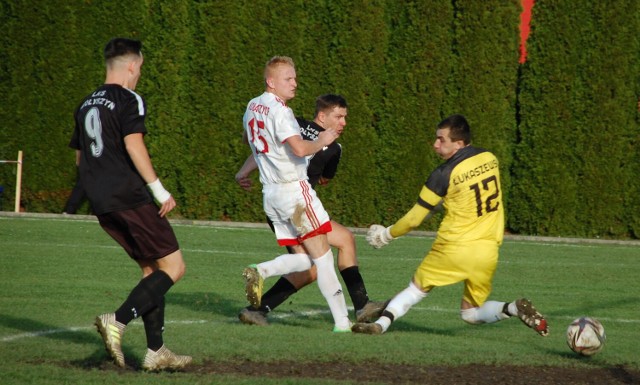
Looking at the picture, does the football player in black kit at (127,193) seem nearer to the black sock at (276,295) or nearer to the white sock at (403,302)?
the white sock at (403,302)

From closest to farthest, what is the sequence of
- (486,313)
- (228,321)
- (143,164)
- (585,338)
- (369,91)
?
(143,164)
(585,338)
(486,313)
(228,321)
(369,91)

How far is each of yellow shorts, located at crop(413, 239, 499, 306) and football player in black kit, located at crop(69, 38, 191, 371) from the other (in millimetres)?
2231

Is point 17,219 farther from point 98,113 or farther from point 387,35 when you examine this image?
point 98,113

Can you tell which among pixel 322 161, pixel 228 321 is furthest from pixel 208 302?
pixel 322 161

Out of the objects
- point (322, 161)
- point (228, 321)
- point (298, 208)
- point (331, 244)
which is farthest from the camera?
point (322, 161)

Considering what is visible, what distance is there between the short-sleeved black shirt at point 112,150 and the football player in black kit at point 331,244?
8.09 ft

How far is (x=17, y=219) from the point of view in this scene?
18.2 m

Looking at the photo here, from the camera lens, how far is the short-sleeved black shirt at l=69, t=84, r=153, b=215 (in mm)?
6230

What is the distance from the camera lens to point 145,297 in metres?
6.29

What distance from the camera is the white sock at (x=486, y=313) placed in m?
7.71

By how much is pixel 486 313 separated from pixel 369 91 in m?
12.7

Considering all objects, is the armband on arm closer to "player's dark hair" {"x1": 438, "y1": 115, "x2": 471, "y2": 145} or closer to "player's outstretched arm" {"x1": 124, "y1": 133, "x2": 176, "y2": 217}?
"player's outstretched arm" {"x1": 124, "y1": 133, "x2": 176, "y2": 217}

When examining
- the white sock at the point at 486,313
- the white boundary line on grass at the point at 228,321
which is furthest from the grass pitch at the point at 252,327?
the white sock at the point at 486,313

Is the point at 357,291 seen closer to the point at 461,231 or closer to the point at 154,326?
the point at 461,231
